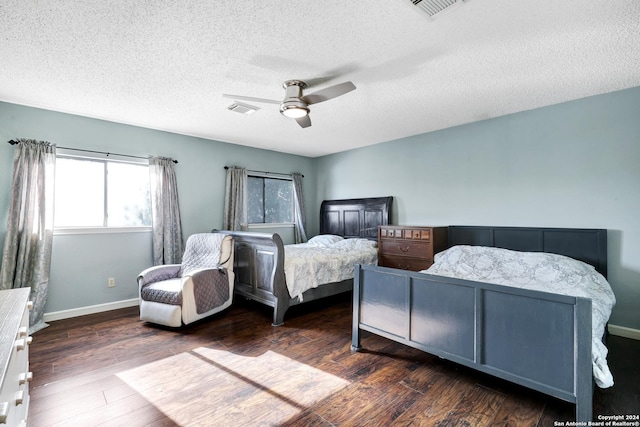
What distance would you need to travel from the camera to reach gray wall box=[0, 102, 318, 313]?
132 inches

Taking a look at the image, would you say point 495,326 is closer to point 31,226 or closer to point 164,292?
point 164,292

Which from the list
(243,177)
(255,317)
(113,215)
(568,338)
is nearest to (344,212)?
(243,177)

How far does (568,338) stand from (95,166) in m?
5.22

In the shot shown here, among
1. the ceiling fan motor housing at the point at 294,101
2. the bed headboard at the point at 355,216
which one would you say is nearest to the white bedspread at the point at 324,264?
the bed headboard at the point at 355,216

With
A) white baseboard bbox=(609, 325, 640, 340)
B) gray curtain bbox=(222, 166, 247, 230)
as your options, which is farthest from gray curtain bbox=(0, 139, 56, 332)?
white baseboard bbox=(609, 325, 640, 340)

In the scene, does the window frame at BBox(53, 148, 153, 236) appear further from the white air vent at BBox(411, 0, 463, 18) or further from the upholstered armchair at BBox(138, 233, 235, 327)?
the white air vent at BBox(411, 0, 463, 18)

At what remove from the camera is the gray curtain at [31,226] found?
318cm

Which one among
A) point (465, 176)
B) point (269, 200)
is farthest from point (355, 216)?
point (465, 176)

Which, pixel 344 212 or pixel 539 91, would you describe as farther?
pixel 344 212

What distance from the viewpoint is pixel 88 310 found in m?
3.71

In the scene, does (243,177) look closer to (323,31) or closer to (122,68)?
(122,68)

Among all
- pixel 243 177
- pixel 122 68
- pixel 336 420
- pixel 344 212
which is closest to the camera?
pixel 336 420

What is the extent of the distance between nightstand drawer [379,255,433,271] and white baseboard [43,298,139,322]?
12.2ft

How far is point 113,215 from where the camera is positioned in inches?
157
